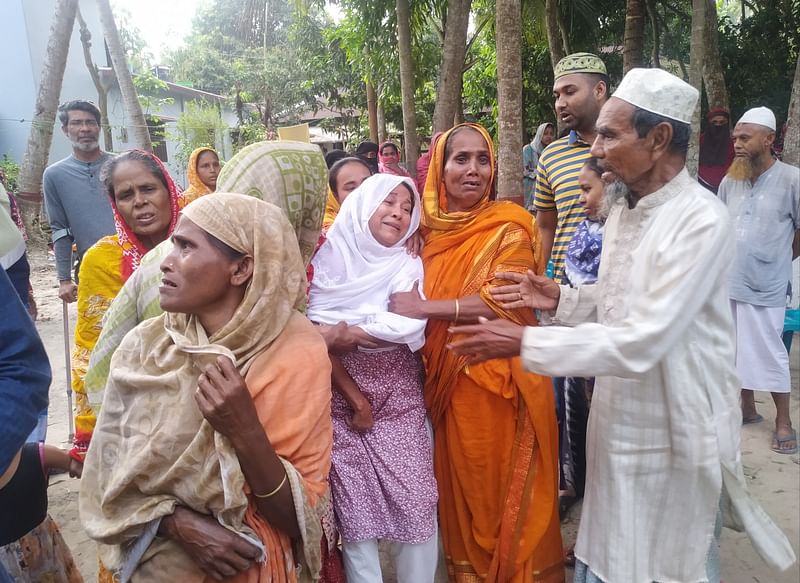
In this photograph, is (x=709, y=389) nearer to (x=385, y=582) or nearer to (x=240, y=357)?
(x=240, y=357)

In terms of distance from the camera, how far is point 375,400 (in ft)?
7.70

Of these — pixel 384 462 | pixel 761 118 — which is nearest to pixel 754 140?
pixel 761 118

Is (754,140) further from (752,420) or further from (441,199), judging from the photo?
(441,199)

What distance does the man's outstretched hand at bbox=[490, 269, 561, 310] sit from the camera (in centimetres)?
226

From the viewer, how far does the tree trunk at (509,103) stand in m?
4.82

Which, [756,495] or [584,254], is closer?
[584,254]

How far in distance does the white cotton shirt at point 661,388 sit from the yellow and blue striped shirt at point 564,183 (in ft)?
4.03

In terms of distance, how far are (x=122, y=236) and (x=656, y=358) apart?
2134 millimetres

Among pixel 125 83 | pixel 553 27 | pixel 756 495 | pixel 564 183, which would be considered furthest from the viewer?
pixel 553 27

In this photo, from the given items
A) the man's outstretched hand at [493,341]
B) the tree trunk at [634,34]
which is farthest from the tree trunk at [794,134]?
the man's outstretched hand at [493,341]

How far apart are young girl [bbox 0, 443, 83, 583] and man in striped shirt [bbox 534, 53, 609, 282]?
8.13 feet

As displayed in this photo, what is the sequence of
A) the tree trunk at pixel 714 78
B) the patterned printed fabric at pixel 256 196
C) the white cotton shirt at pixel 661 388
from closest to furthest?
the white cotton shirt at pixel 661 388
the patterned printed fabric at pixel 256 196
the tree trunk at pixel 714 78

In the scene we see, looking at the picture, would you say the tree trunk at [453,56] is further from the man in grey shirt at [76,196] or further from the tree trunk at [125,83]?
the tree trunk at [125,83]

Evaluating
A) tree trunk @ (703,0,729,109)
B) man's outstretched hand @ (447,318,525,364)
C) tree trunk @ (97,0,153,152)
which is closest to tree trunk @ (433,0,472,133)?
tree trunk @ (703,0,729,109)
